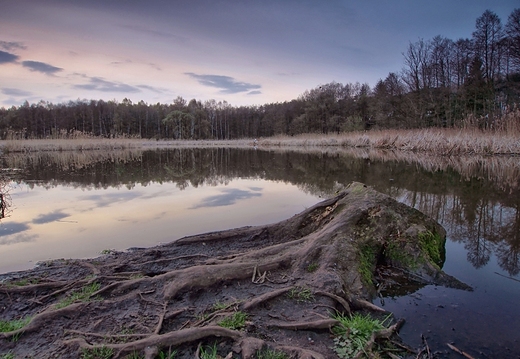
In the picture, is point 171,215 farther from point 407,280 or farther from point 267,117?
point 267,117

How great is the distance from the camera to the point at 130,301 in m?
3.06

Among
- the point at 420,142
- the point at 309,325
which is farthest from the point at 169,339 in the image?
the point at 420,142

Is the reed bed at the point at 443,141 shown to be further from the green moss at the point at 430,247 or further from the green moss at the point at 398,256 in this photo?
the green moss at the point at 398,256

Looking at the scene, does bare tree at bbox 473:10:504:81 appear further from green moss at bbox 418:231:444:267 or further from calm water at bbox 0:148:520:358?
green moss at bbox 418:231:444:267

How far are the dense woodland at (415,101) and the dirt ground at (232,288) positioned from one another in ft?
60.4

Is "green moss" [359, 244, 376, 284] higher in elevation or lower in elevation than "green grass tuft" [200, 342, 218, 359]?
higher

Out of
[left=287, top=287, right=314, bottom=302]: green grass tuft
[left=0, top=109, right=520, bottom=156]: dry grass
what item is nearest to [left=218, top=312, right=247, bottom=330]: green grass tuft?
[left=287, top=287, right=314, bottom=302]: green grass tuft

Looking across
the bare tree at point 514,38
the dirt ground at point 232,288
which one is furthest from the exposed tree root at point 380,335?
the bare tree at point 514,38

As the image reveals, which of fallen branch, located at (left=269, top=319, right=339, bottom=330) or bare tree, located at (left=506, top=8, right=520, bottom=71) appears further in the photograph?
bare tree, located at (left=506, top=8, right=520, bottom=71)

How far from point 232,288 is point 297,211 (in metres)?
4.05

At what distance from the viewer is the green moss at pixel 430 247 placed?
13.8ft

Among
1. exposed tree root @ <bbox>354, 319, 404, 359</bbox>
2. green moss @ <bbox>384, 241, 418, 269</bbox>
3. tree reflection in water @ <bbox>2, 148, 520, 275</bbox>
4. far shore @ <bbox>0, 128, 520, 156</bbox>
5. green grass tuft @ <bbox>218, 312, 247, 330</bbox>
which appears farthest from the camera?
far shore @ <bbox>0, 128, 520, 156</bbox>

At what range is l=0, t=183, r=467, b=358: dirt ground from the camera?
2.43 m

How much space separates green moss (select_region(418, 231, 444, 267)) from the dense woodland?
58.2 feet
